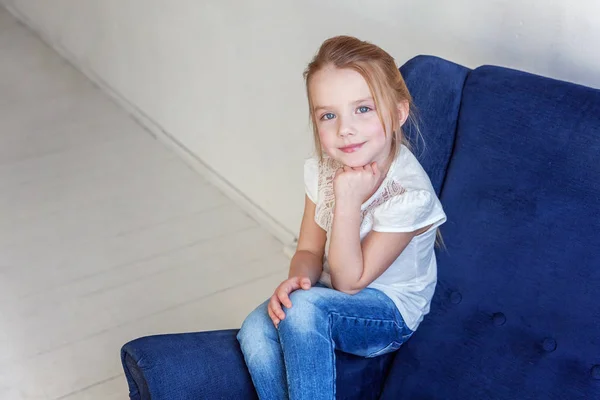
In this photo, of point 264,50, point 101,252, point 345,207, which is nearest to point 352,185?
point 345,207

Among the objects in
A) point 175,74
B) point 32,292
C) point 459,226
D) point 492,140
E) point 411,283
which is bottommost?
point 32,292

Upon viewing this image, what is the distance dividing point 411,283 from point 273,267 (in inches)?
47.7

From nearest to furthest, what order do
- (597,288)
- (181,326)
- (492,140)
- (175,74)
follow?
(597,288)
(492,140)
(181,326)
(175,74)

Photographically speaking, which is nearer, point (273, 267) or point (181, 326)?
point (181, 326)

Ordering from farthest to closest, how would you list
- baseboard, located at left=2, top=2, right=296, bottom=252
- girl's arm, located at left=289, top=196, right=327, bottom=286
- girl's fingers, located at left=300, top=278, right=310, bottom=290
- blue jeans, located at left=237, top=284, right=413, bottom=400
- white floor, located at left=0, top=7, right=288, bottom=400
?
baseboard, located at left=2, top=2, right=296, bottom=252 < white floor, located at left=0, top=7, right=288, bottom=400 < girl's arm, located at left=289, top=196, right=327, bottom=286 < girl's fingers, located at left=300, top=278, right=310, bottom=290 < blue jeans, located at left=237, top=284, right=413, bottom=400

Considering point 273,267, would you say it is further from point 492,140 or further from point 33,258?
point 492,140

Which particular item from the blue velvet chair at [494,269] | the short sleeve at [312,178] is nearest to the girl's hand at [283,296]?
the blue velvet chair at [494,269]

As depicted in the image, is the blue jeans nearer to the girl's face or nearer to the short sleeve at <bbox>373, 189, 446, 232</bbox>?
the short sleeve at <bbox>373, 189, 446, 232</bbox>

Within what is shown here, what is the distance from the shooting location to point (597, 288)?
144 cm

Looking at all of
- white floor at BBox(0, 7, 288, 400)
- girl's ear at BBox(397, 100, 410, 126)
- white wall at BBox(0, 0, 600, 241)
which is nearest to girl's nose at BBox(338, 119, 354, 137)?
girl's ear at BBox(397, 100, 410, 126)

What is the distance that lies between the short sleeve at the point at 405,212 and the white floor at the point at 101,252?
107cm

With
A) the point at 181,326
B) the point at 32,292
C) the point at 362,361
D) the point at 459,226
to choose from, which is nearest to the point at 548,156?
the point at 459,226

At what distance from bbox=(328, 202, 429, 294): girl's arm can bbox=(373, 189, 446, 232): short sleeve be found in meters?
0.02

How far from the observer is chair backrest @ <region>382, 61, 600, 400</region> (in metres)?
1.45
